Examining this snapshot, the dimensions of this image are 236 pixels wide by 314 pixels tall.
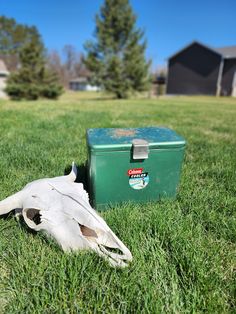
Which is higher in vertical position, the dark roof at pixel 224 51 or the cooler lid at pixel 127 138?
the dark roof at pixel 224 51

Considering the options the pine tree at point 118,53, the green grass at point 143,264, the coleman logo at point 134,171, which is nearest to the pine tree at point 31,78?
the pine tree at point 118,53

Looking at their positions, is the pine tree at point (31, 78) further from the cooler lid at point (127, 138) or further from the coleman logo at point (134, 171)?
the coleman logo at point (134, 171)

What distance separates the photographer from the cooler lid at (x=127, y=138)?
1.62 meters

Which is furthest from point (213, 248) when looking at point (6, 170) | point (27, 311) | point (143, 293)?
point (6, 170)

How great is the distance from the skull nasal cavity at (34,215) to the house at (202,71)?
2717 centimetres

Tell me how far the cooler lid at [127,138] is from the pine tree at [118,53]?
1711 cm

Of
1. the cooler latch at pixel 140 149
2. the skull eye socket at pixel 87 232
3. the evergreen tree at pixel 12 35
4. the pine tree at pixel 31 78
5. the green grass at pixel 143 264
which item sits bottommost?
the green grass at pixel 143 264

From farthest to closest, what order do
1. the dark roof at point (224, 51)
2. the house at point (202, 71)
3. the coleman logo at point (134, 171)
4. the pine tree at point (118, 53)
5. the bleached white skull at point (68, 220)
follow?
the house at point (202, 71) < the dark roof at point (224, 51) < the pine tree at point (118, 53) < the coleman logo at point (134, 171) < the bleached white skull at point (68, 220)

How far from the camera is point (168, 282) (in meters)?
1.19

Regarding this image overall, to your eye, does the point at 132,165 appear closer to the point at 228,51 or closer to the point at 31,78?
the point at 31,78

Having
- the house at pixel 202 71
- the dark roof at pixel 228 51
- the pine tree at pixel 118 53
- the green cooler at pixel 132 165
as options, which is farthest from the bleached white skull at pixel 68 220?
the dark roof at pixel 228 51

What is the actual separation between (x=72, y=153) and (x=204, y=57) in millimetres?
27398

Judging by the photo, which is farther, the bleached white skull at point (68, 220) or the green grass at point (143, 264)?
the bleached white skull at point (68, 220)

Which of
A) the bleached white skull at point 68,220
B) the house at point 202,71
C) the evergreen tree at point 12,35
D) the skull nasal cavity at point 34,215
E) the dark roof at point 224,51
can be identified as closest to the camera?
the bleached white skull at point 68,220
